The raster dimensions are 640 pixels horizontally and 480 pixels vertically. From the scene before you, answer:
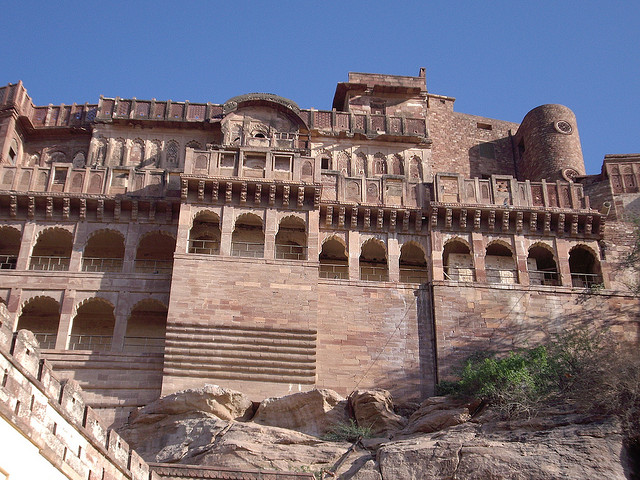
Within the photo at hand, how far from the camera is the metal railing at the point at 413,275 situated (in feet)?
90.5

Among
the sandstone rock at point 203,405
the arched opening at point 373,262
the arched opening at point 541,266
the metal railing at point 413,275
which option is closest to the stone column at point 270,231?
the arched opening at point 373,262

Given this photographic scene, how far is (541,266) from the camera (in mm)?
28891

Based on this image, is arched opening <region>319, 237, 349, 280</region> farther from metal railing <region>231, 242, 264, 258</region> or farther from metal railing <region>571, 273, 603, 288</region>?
metal railing <region>571, 273, 603, 288</region>

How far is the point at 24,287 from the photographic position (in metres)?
25.6

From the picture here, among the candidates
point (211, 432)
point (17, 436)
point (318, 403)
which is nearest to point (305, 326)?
point (318, 403)

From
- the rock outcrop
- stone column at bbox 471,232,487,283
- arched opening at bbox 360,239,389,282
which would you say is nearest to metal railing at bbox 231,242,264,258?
arched opening at bbox 360,239,389,282

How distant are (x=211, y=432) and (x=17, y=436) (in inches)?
340

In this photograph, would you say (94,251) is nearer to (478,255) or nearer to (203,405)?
(203,405)

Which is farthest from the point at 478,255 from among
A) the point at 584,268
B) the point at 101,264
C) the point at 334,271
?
the point at 101,264

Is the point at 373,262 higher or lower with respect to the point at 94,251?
lower

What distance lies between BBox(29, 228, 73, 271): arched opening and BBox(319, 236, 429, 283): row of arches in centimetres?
765

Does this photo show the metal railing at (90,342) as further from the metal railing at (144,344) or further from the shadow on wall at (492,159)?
the shadow on wall at (492,159)

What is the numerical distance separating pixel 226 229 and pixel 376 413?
24.1 feet

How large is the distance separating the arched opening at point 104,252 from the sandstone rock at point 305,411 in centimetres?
745
